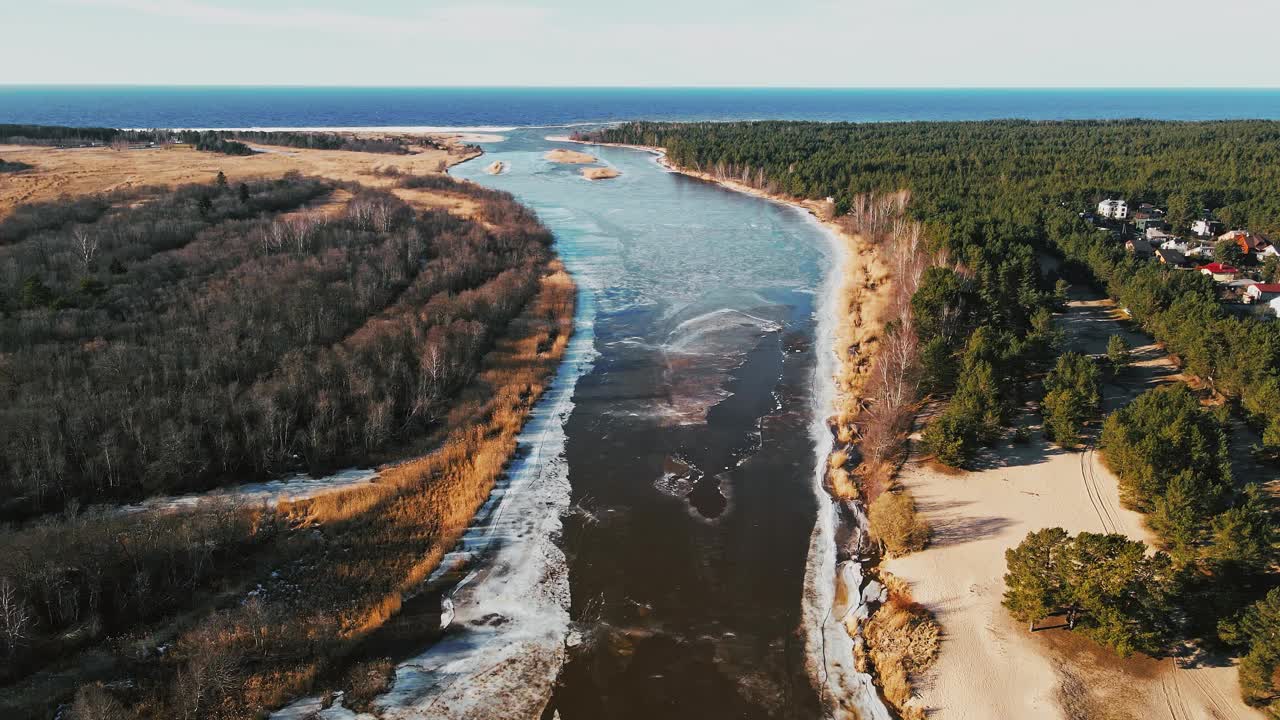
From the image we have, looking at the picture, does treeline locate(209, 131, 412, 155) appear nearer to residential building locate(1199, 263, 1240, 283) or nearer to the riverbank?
the riverbank

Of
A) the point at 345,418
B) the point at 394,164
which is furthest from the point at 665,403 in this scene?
the point at 394,164

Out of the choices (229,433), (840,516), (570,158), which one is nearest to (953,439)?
(840,516)

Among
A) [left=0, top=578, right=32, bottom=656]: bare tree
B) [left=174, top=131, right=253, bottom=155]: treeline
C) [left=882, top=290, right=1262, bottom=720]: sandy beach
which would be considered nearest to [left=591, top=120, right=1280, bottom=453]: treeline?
[left=882, top=290, right=1262, bottom=720]: sandy beach

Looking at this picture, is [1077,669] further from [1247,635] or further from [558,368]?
[558,368]

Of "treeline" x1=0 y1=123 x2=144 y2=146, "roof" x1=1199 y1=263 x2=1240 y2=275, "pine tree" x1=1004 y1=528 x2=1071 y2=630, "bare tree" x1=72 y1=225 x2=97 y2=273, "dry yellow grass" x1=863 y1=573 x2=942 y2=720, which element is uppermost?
"treeline" x1=0 y1=123 x2=144 y2=146

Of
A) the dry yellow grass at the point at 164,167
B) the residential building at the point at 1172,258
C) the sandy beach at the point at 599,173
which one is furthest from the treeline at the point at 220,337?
the sandy beach at the point at 599,173
